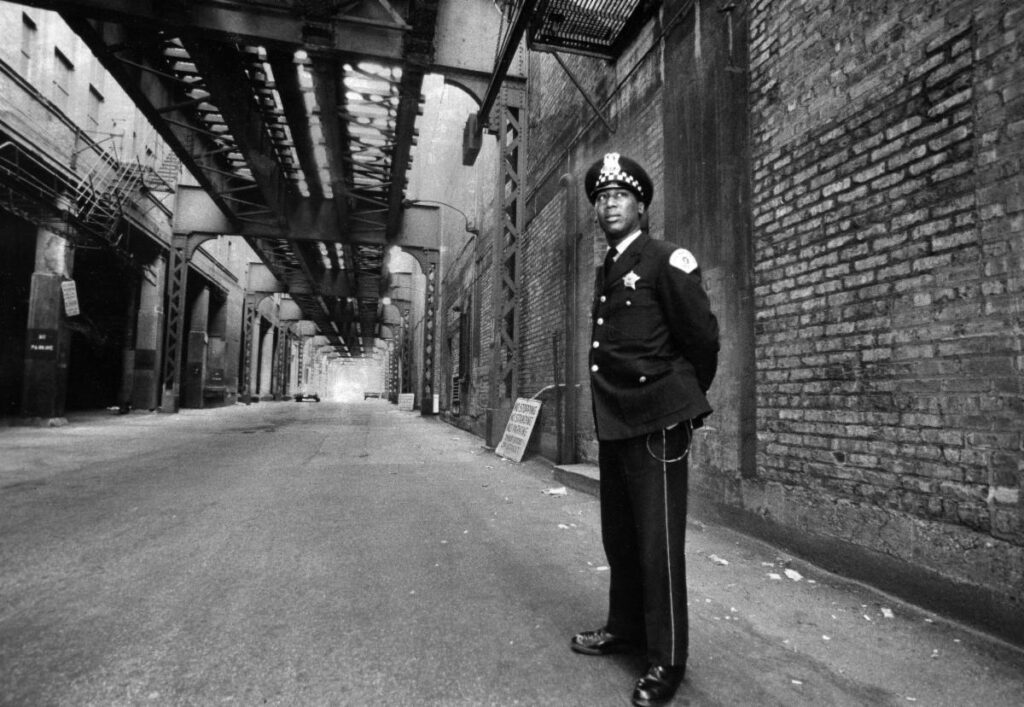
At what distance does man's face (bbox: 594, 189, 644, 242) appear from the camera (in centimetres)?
208

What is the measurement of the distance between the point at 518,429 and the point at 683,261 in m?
6.24

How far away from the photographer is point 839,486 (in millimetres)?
3018

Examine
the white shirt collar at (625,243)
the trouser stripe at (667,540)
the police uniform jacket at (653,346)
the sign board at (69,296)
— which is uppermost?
the sign board at (69,296)

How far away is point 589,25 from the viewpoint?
5961mm

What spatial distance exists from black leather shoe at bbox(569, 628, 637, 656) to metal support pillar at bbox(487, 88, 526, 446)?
6.69 meters

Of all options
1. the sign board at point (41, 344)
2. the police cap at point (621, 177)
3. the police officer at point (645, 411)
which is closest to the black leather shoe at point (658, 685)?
the police officer at point (645, 411)

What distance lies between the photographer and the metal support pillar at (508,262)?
29.6ft

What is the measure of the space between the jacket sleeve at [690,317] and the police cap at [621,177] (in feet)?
1.10

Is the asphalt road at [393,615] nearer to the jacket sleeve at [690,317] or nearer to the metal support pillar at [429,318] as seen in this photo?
the jacket sleeve at [690,317]

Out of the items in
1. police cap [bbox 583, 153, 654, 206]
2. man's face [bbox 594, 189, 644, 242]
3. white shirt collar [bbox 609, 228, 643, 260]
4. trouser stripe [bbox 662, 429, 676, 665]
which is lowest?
trouser stripe [bbox 662, 429, 676, 665]

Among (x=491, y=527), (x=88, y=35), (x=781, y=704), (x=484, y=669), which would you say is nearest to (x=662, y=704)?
(x=781, y=704)

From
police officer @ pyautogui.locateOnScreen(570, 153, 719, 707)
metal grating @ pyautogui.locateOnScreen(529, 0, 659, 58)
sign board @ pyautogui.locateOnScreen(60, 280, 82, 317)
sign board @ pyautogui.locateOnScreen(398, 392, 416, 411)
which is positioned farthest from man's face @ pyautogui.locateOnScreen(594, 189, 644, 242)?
sign board @ pyautogui.locateOnScreen(398, 392, 416, 411)

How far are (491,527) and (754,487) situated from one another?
185cm

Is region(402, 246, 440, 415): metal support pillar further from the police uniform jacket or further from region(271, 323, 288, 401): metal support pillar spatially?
region(271, 323, 288, 401): metal support pillar
